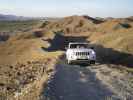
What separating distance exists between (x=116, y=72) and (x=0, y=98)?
33.2 feet

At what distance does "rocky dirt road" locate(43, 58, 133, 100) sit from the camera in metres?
14.0

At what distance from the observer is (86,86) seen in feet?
54.2

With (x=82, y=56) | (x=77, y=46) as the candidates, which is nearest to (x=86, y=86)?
(x=82, y=56)

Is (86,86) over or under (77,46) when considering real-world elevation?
over

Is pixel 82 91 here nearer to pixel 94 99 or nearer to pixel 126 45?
pixel 94 99

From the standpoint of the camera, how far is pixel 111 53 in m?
46.1

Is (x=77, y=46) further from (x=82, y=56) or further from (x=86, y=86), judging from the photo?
(x=86, y=86)

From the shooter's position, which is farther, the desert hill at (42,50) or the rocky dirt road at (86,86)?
the desert hill at (42,50)

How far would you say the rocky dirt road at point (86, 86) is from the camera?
13984mm

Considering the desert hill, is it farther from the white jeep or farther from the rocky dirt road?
the rocky dirt road

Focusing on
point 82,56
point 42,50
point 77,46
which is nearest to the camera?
point 82,56

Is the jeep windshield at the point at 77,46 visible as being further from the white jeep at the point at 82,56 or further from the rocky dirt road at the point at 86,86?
the rocky dirt road at the point at 86,86

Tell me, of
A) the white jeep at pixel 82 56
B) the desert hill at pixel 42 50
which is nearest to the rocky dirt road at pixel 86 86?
the desert hill at pixel 42 50

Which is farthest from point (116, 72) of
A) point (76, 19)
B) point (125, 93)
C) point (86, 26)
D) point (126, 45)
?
point (76, 19)
